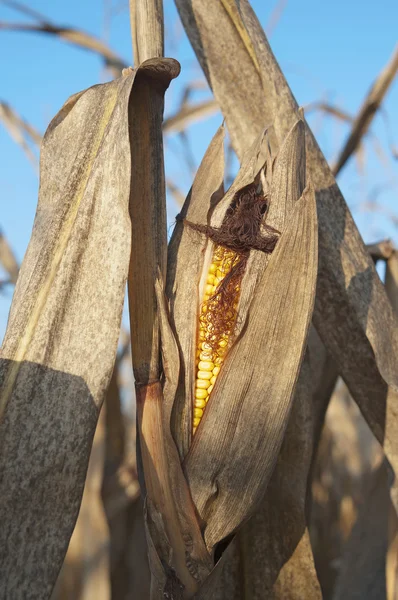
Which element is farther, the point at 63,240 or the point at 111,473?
the point at 111,473

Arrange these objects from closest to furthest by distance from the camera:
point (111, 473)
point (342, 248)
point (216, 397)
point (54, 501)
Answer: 1. point (54, 501)
2. point (216, 397)
3. point (342, 248)
4. point (111, 473)

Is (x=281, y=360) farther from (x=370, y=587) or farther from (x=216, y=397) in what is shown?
(x=370, y=587)

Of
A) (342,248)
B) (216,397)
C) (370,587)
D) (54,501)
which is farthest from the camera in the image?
(370,587)

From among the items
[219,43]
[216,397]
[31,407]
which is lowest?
[31,407]

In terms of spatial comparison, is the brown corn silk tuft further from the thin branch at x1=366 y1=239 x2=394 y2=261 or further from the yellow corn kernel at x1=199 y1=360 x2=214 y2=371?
the thin branch at x1=366 y1=239 x2=394 y2=261

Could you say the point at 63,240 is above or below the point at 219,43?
below

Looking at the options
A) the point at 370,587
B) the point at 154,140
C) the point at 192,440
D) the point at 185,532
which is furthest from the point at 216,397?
the point at 370,587

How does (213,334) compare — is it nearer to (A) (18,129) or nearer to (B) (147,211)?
(B) (147,211)
